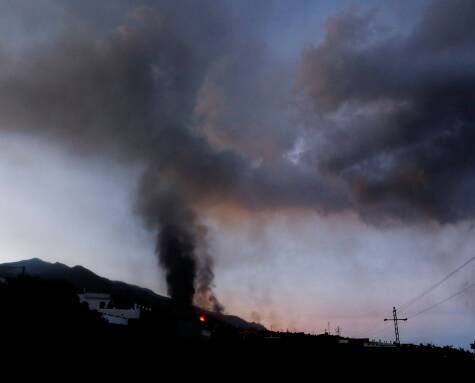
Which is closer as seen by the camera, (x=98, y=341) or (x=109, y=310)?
(x=98, y=341)

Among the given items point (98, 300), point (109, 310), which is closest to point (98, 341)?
point (109, 310)

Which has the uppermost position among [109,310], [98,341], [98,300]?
[98,300]

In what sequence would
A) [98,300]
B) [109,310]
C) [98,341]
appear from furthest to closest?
[98,300]
[109,310]
[98,341]

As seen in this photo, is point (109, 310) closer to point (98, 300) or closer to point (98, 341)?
point (98, 300)

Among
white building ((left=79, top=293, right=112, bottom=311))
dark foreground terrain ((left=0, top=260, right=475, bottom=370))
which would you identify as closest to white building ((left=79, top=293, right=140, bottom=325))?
white building ((left=79, top=293, right=112, bottom=311))

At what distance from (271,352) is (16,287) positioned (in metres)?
28.7

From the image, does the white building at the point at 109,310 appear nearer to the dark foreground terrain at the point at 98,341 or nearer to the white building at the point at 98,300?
the white building at the point at 98,300

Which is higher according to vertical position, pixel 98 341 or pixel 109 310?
pixel 109 310

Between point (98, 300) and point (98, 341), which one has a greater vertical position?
point (98, 300)

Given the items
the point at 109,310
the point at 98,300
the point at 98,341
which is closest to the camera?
the point at 98,341

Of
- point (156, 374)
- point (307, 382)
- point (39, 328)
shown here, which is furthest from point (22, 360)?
point (307, 382)

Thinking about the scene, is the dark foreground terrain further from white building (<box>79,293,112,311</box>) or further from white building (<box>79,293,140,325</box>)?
white building (<box>79,293,112,311</box>)

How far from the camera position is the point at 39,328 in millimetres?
30844

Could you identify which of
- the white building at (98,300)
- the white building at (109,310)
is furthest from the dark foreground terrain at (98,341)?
the white building at (98,300)
